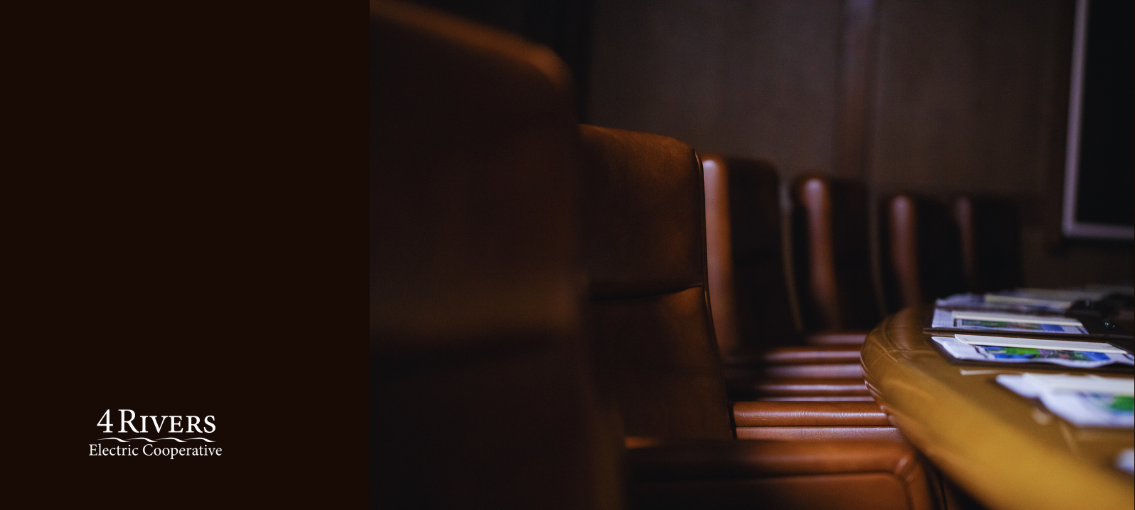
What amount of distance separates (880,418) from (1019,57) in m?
3.59

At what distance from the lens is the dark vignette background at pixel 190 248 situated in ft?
1.22

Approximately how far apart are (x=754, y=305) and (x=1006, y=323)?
717mm

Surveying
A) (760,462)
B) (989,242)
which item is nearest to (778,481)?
(760,462)

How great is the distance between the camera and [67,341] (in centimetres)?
37

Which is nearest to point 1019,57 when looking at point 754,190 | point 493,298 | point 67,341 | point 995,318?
point 754,190

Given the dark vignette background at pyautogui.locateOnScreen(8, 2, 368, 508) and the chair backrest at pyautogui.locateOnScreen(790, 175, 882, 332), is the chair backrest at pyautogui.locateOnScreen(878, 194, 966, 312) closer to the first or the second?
the chair backrest at pyautogui.locateOnScreen(790, 175, 882, 332)

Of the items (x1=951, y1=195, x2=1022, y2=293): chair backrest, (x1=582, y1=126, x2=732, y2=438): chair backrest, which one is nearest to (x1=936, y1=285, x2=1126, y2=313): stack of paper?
(x1=582, y1=126, x2=732, y2=438): chair backrest

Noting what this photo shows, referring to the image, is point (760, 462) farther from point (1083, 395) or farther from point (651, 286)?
point (651, 286)

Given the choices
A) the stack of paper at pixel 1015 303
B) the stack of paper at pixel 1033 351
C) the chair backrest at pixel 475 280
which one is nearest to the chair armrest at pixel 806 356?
the stack of paper at pixel 1015 303

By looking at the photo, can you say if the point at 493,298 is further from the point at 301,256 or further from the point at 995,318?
the point at 995,318

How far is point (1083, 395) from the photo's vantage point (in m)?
0.44

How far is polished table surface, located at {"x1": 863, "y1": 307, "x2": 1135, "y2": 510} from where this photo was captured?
0.34 meters

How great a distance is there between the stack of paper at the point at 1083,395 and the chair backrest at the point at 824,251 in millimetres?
1451

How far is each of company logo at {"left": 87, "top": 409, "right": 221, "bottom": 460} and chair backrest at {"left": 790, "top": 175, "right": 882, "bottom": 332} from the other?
70.9 inches
